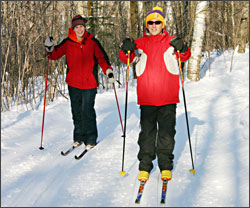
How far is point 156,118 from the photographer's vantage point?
3.29 m

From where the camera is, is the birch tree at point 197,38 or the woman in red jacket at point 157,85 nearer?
the woman in red jacket at point 157,85

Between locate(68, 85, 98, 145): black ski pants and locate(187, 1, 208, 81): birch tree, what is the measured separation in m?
5.47

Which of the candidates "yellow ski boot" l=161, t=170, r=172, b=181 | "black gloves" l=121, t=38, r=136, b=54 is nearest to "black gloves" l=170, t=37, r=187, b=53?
"black gloves" l=121, t=38, r=136, b=54

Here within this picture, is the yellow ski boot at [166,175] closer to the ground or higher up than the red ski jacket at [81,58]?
closer to the ground

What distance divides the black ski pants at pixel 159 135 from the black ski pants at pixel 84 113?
1395mm

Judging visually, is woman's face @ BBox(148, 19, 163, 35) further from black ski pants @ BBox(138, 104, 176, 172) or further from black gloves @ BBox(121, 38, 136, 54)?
black ski pants @ BBox(138, 104, 176, 172)

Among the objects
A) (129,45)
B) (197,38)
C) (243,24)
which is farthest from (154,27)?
(243,24)

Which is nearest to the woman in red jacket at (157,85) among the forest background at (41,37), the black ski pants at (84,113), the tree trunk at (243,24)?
the black ski pants at (84,113)

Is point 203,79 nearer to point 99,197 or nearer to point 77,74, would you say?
point 77,74

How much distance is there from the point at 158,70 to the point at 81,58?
1.56 metres

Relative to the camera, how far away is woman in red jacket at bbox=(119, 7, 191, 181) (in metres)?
3.13

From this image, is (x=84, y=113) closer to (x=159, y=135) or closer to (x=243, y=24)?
(x=159, y=135)

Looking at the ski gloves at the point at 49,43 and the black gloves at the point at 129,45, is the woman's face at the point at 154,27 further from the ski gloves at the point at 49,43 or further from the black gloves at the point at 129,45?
the ski gloves at the point at 49,43

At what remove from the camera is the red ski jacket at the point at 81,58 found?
4.29 metres
